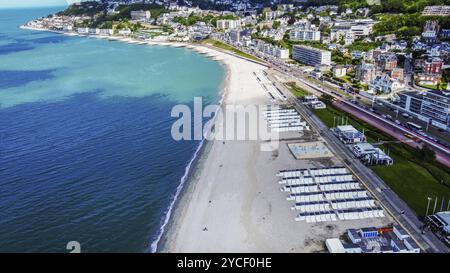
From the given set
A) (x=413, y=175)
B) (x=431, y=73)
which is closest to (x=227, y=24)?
(x=431, y=73)

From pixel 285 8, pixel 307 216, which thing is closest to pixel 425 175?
pixel 307 216

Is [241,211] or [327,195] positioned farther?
[327,195]

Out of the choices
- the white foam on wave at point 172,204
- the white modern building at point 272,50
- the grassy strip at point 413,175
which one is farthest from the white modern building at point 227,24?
the grassy strip at point 413,175

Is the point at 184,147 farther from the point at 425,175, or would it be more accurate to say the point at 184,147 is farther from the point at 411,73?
the point at 411,73

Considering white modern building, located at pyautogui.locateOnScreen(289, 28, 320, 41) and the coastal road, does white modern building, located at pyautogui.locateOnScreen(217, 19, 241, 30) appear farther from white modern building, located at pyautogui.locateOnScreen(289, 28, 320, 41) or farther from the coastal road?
the coastal road

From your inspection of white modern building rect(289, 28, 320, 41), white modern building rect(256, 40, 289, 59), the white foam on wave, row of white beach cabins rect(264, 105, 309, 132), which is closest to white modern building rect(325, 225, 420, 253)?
the white foam on wave

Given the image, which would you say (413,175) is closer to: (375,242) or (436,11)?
(375,242)
